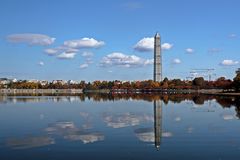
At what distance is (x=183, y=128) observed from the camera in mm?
20547

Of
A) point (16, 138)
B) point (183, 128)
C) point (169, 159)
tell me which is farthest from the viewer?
point (183, 128)

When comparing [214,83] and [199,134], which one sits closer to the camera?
[199,134]

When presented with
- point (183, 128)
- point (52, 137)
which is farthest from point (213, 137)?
point (52, 137)

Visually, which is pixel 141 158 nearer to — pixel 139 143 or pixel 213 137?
pixel 139 143

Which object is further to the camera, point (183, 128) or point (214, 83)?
point (214, 83)

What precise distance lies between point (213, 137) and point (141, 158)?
20.3 feet

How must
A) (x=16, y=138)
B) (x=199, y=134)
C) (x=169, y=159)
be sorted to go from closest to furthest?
(x=169, y=159) < (x=16, y=138) < (x=199, y=134)

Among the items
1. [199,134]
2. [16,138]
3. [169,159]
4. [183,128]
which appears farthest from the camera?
[183,128]

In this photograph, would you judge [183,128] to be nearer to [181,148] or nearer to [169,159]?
[181,148]

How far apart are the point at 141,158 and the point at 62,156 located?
2659 mm

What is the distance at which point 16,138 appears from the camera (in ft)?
55.4

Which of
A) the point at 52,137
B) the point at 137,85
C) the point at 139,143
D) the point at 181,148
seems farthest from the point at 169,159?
the point at 137,85

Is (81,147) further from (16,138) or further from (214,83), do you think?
(214,83)

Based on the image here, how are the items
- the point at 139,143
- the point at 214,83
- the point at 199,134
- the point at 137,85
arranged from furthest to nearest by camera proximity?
the point at 137,85, the point at 214,83, the point at 199,134, the point at 139,143
